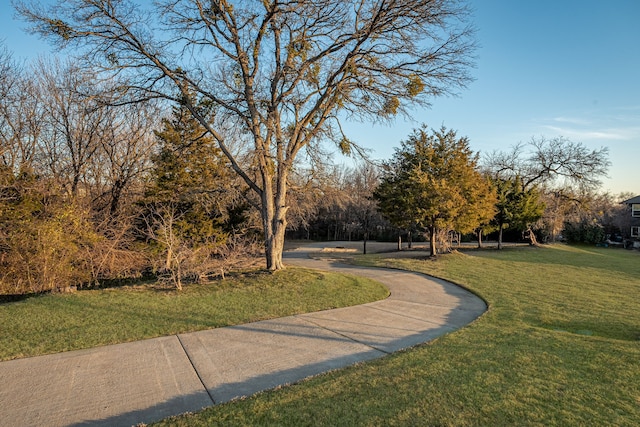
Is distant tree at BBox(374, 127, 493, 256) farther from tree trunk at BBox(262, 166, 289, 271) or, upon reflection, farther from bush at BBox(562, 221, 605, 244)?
bush at BBox(562, 221, 605, 244)

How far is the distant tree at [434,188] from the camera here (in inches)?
648

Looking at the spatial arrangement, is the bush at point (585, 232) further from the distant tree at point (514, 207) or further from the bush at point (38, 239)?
the bush at point (38, 239)

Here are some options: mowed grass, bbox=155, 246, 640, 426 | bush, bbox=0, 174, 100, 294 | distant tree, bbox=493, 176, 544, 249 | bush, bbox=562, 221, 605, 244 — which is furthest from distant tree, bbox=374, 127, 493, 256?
bush, bbox=562, 221, 605, 244

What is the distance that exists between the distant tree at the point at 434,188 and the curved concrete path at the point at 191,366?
386 inches

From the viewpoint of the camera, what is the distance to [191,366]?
462 centimetres

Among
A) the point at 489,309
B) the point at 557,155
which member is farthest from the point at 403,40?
the point at 557,155

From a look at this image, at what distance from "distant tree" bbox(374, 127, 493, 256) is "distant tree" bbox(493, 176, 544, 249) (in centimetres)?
461

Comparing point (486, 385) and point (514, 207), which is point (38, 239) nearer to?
point (486, 385)

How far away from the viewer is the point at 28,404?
3635mm

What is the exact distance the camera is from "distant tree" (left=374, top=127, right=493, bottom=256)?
16453 millimetres

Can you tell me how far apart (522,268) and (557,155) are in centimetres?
1616

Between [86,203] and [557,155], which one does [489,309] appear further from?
[557,155]

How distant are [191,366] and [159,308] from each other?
10.8 feet

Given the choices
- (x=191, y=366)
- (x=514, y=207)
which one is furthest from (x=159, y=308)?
(x=514, y=207)
